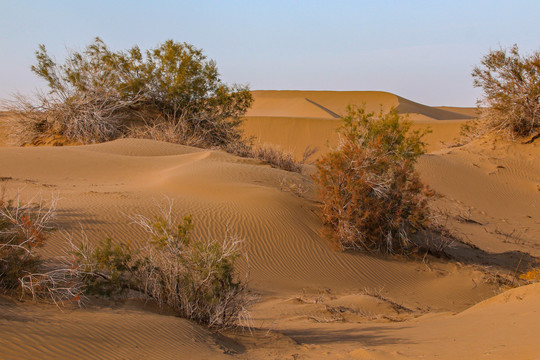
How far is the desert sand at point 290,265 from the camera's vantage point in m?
4.57

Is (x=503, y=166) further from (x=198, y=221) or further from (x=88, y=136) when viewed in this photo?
(x=88, y=136)

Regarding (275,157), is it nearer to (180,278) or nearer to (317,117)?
(180,278)

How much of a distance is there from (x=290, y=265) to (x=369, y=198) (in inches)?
101

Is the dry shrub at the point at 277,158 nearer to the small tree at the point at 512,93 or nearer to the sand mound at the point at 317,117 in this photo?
the sand mound at the point at 317,117

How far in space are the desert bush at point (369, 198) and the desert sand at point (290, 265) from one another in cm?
47

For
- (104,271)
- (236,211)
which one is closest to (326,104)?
(236,211)

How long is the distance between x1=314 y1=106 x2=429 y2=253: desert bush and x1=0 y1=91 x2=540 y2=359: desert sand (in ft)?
1.55

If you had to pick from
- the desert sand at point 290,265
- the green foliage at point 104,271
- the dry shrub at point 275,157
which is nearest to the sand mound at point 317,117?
the dry shrub at point 275,157

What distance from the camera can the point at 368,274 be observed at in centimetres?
1020

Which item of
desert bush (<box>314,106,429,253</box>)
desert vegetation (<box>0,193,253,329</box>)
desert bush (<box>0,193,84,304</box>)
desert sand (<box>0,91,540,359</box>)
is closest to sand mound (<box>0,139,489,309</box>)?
desert sand (<box>0,91,540,359</box>)

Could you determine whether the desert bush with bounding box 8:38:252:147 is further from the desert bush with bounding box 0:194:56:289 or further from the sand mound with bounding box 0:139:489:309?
the desert bush with bounding box 0:194:56:289

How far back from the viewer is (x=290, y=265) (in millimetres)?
9789

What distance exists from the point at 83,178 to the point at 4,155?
9.26 ft

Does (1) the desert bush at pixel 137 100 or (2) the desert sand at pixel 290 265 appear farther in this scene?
(1) the desert bush at pixel 137 100
